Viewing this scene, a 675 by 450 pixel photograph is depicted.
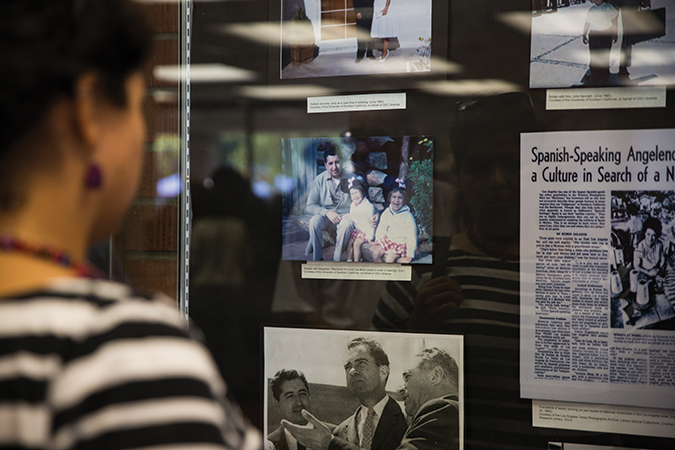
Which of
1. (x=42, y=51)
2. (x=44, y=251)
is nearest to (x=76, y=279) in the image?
(x=44, y=251)

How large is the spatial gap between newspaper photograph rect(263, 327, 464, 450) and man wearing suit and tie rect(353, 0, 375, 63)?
0.50m

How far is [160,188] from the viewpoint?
1176 millimetres

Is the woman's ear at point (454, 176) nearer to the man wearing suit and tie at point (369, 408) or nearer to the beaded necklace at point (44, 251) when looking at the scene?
the man wearing suit and tie at point (369, 408)

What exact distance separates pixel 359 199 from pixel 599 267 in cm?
41

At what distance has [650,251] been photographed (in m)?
0.93

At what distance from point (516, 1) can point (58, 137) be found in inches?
33.0

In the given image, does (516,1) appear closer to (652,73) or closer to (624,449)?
(652,73)

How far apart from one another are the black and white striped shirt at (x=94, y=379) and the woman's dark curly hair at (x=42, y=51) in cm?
11

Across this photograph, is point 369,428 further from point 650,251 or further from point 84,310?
point 84,310

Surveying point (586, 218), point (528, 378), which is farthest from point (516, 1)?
point (528, 378)

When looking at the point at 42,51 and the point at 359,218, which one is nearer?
the point at 42,51

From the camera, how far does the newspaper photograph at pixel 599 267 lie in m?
0.93
